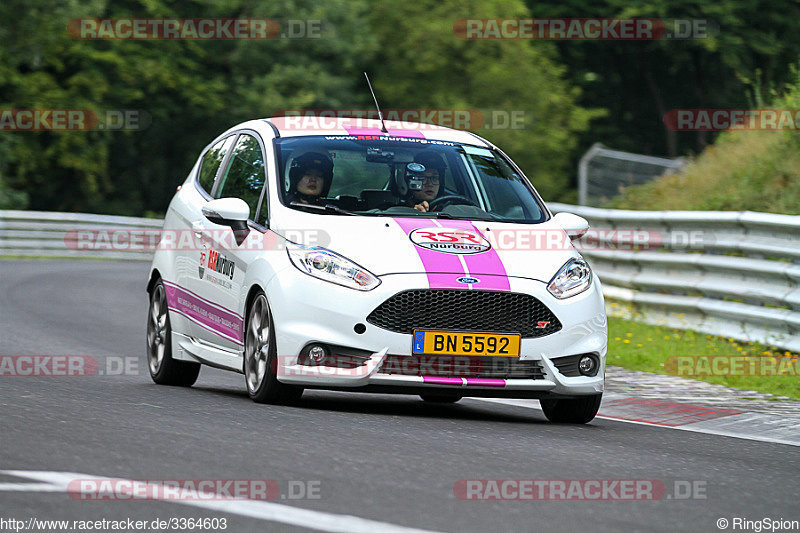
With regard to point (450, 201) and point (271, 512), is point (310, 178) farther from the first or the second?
point (271, 512)

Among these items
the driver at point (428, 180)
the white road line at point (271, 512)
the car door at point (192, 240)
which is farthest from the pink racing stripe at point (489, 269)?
the white road line at point (271, 512)

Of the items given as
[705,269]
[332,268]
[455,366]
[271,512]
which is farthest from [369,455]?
[705,269]

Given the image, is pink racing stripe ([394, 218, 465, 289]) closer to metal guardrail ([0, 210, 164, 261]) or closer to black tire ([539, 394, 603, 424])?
black tire ([539, 394, 603, 424])

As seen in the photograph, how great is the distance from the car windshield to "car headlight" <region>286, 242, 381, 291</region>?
0.59 m

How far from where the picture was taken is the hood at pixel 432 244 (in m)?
8.77

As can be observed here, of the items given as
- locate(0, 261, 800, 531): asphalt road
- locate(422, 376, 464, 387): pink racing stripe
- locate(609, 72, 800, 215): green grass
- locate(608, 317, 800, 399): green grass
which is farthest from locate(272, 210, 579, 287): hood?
locate(609, 72, 800, 215): green grass

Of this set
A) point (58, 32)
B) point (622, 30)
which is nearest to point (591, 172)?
point (58, 32)

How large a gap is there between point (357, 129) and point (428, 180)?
2.45 ft

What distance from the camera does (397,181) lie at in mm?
9836

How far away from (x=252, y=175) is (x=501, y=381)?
2.41m

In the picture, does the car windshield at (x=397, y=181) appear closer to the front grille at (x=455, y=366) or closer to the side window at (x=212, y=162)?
the side window at (x=212, y=162)

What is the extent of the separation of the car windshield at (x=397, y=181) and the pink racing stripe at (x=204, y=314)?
885 mm

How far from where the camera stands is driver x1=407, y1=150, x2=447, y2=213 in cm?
972

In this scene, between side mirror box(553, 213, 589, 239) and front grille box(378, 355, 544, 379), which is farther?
side mirror box(553, 213, 589, 239)
